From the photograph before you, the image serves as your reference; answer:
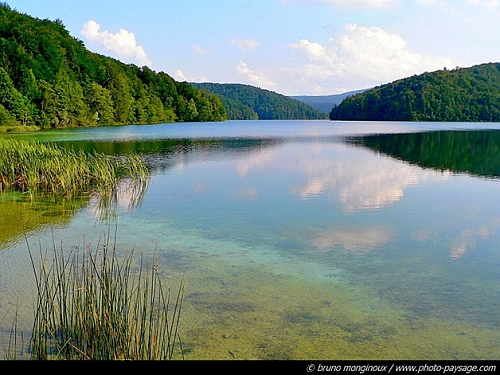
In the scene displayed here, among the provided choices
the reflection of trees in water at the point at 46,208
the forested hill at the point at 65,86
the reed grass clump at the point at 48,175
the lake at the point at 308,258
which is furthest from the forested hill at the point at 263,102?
the reflection of trees in water at the point at 46,208

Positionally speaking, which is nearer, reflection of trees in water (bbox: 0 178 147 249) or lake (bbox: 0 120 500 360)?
lake (bbox: 0 120 500 360)

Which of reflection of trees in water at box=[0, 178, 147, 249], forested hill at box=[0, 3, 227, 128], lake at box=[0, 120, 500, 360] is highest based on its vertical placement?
forested hill at box=[0, 3, 227, 128]

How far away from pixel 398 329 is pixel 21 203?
743 cm

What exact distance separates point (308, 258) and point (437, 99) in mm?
94414

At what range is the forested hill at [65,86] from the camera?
40.2 metres

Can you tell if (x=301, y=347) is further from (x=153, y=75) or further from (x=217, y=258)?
(x=153, y=75)

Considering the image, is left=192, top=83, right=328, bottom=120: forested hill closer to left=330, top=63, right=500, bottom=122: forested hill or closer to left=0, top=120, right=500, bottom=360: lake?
left=330, top=63, right=500, bottom=122: forested hill

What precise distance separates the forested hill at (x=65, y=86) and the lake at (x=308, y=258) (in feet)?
100

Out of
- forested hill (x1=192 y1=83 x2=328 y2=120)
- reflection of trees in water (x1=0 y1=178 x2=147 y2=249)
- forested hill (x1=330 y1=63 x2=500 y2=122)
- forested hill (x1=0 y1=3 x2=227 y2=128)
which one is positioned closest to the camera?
reflection of trees in water (x1=0 y1=178 x2=147 y2=249)

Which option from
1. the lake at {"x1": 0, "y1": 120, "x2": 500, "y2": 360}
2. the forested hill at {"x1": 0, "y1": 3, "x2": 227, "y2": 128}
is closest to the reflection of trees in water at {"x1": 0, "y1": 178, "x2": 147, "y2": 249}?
the lake at {"x1": 0, "y1": 120, "x2": 500, "y2": 360}

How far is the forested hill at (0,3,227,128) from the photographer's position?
4022 cm

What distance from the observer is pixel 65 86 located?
154 feet

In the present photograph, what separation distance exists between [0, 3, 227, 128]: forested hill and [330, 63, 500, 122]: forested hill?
40.0 metres
